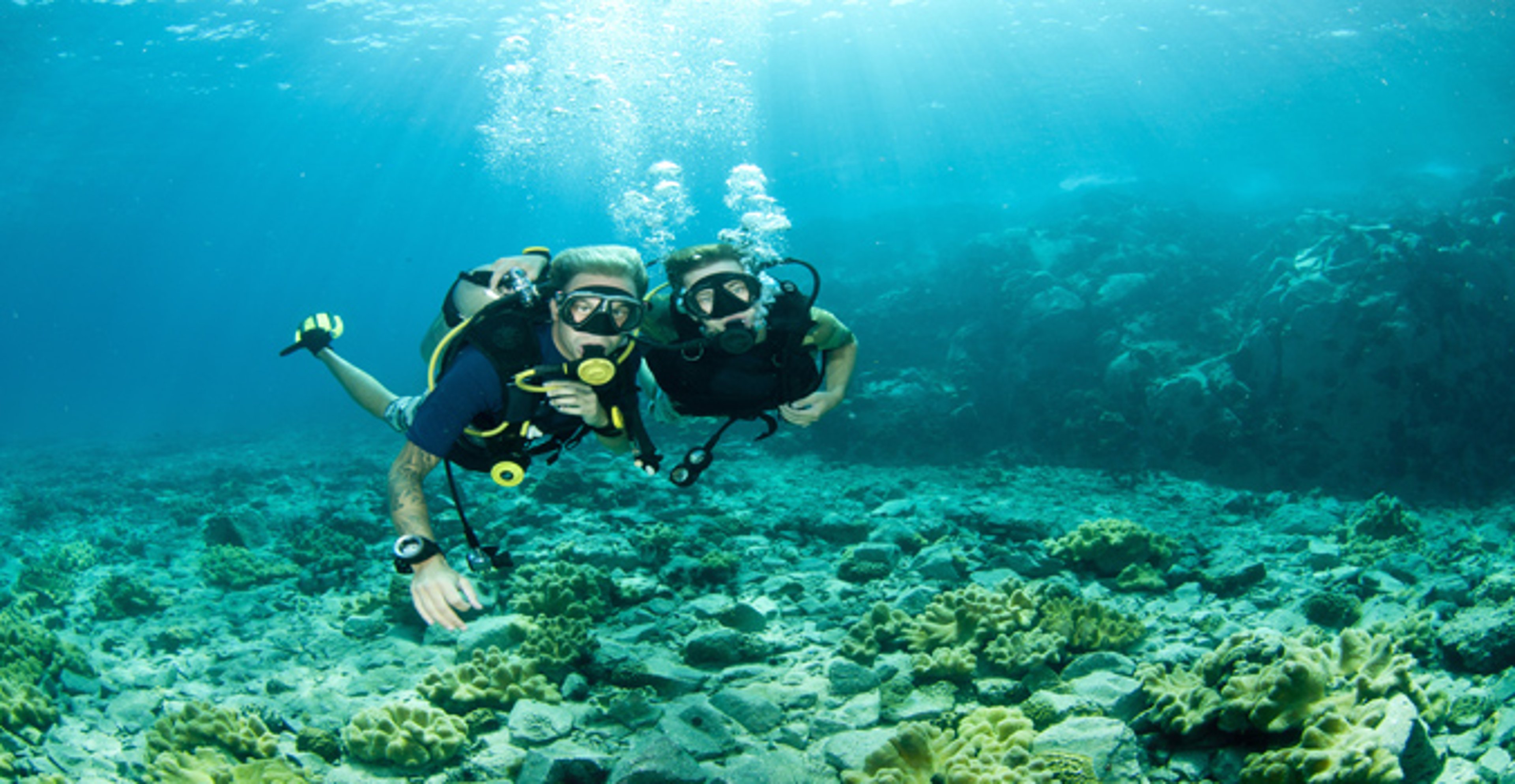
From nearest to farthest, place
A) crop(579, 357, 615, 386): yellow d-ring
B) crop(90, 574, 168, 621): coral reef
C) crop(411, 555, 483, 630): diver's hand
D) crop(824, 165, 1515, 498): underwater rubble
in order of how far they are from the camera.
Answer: crop(411, 555, 483, 630): diver's hand → crop(579, 357, 615, 386): yellow d-ring → crop(90, 574, 168, 621): coral reef → crop(824, 165, 1515, 498): underwater rubble

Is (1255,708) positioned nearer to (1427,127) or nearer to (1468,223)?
(1468,223)

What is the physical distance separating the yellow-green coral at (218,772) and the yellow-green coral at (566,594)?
241cm

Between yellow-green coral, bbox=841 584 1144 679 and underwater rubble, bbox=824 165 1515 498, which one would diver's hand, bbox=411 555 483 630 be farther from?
underwater rubble, bbox=824 165 1515 498

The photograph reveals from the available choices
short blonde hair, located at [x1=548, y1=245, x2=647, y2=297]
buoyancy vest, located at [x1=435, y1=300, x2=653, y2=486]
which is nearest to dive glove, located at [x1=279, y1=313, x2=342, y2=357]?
buoyancy vest, located at [x1=435, y1=300, x2=653, y2=486]

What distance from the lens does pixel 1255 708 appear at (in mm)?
3686

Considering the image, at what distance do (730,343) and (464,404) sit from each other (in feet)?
5.88

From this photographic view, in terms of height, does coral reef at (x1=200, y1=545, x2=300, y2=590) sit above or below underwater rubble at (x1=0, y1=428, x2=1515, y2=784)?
below

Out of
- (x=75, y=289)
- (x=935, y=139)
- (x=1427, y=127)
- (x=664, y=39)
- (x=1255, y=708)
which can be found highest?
(x=664, y=39)

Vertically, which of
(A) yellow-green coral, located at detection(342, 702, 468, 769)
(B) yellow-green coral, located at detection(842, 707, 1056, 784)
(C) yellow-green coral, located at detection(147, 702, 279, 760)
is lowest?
(C) yellow-green coral, located at detection(147, 702, 279, 760)

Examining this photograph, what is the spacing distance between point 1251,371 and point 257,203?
277 ft

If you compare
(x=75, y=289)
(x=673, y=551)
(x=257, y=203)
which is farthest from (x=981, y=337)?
(x=75, y=289)

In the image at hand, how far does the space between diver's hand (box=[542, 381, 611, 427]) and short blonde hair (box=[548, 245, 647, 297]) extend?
0.70 m

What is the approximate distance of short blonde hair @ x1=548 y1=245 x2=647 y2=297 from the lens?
424 cm

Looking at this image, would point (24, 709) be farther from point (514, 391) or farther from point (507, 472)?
point (514, 391)
